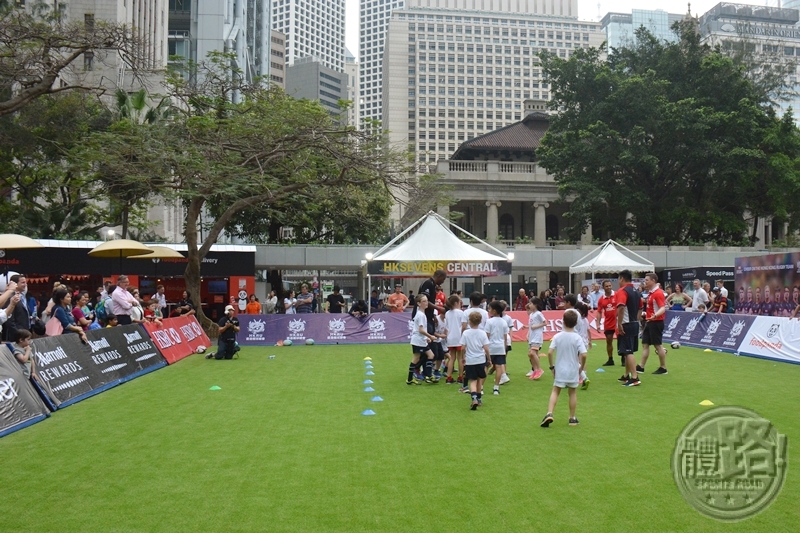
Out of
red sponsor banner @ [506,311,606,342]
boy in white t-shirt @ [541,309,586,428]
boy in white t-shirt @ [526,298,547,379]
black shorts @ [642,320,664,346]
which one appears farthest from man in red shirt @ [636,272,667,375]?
red sponsor banner @ [506,311,606,342]

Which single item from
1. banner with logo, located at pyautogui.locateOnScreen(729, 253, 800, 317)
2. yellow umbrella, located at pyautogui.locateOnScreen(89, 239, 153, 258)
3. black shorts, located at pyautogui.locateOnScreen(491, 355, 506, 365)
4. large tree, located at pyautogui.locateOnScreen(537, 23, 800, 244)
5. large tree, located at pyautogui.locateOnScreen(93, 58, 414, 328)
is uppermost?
large tree, located at pyautogui.locateOnScreen(537, 23, 800, 244)

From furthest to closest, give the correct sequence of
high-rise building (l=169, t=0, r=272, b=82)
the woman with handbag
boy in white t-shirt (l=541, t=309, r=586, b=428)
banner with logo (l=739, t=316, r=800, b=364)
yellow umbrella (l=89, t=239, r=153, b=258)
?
high-rise building (l=169, t=0, r=272, b=82), yellow umbrella (l=89, t=239, r=153, b=258), banner with logo (l=739, t=316, r=800, b=364), the woman with handbag, boy in white t-shirt (l=541, t=309, r=586, b=428)

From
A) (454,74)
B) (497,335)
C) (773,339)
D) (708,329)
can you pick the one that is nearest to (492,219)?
(708,329)

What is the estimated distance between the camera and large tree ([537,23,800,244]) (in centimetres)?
4244

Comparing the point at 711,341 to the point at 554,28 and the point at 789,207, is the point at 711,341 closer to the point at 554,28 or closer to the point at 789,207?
the point at 789,207

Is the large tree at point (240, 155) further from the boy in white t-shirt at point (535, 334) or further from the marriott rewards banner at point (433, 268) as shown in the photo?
the boy in white t-shirt at point (535, 334)

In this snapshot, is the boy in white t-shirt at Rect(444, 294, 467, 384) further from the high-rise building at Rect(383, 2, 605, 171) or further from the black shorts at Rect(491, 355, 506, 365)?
the high-rise building at Rect(383, 2, 605, 171)

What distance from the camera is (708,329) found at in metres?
21.2

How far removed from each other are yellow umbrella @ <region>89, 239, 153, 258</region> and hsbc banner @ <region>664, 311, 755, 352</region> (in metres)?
16.4

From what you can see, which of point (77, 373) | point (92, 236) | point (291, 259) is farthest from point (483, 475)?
point (92, 236)

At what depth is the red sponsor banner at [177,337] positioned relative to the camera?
685 inches

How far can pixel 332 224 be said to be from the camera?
132 feet

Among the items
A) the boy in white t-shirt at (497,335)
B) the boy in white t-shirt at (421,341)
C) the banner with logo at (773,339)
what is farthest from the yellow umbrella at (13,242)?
the banner with logo at (773,339)

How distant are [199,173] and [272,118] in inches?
119
